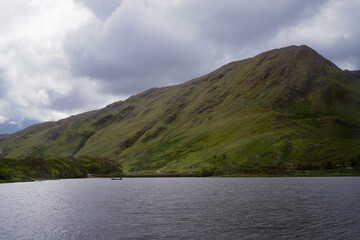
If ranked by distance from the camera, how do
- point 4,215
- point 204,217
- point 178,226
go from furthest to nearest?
point 4,215, point 204,217, point 178,226

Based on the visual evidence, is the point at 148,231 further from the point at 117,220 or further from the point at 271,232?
the point at 271,232

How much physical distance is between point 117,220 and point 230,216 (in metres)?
25.5

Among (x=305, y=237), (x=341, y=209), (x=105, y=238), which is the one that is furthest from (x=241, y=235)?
(x=341, y=209)

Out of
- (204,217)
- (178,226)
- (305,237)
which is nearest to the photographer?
(305,237)

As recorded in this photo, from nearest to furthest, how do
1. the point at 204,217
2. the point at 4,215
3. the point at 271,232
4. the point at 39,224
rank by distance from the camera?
the point at 271,232 < the point at 39,224 < the point at 204,217 < the point at 4,215

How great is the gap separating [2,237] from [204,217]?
3976cm

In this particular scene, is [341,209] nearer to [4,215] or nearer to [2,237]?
[2,237]

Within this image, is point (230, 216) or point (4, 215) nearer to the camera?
point (230, 216)

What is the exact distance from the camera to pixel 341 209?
76.5m

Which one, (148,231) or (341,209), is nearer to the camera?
(148,231)

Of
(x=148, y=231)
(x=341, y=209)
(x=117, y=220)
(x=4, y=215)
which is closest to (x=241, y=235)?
(x=148, y=231)

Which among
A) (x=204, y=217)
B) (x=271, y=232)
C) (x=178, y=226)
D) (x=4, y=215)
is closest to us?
(x=271, y=232)

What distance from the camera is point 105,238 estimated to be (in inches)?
1994

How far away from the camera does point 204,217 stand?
68.1 m
